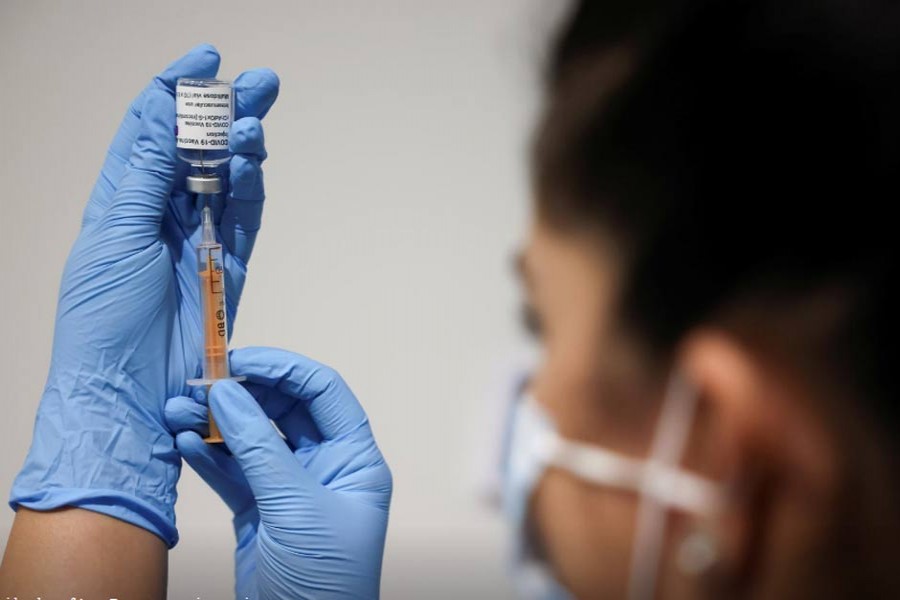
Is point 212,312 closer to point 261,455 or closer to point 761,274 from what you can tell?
point 261,455

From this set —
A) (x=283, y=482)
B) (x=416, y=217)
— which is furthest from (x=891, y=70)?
(x=416, y=217)

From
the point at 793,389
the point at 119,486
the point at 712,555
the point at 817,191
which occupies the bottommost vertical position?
the point at 119,486

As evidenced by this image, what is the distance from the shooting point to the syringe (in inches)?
49.6

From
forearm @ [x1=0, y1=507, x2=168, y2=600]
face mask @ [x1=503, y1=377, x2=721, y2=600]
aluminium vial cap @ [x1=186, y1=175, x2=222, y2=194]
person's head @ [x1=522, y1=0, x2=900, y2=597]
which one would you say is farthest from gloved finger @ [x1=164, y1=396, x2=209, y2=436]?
person's head @ [x1=522, y1=0, x2=900, y2=597]

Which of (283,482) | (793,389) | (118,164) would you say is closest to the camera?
(793,389)

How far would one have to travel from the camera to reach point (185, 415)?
4.22 ft

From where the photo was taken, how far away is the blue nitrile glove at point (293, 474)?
1217 mm

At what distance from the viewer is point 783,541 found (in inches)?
22.5

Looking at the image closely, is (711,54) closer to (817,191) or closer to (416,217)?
(817,191)

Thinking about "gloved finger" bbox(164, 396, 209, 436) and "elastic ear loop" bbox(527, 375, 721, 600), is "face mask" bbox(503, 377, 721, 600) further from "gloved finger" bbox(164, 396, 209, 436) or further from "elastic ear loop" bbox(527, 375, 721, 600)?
"gloved finger" bbox(164, 396, 209, 436)

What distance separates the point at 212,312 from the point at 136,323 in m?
0.11

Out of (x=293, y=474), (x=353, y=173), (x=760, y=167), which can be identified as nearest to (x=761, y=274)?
(x=760, y=167)

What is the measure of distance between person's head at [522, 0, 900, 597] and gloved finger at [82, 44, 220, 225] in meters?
0.82

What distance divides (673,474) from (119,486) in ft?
2.76
